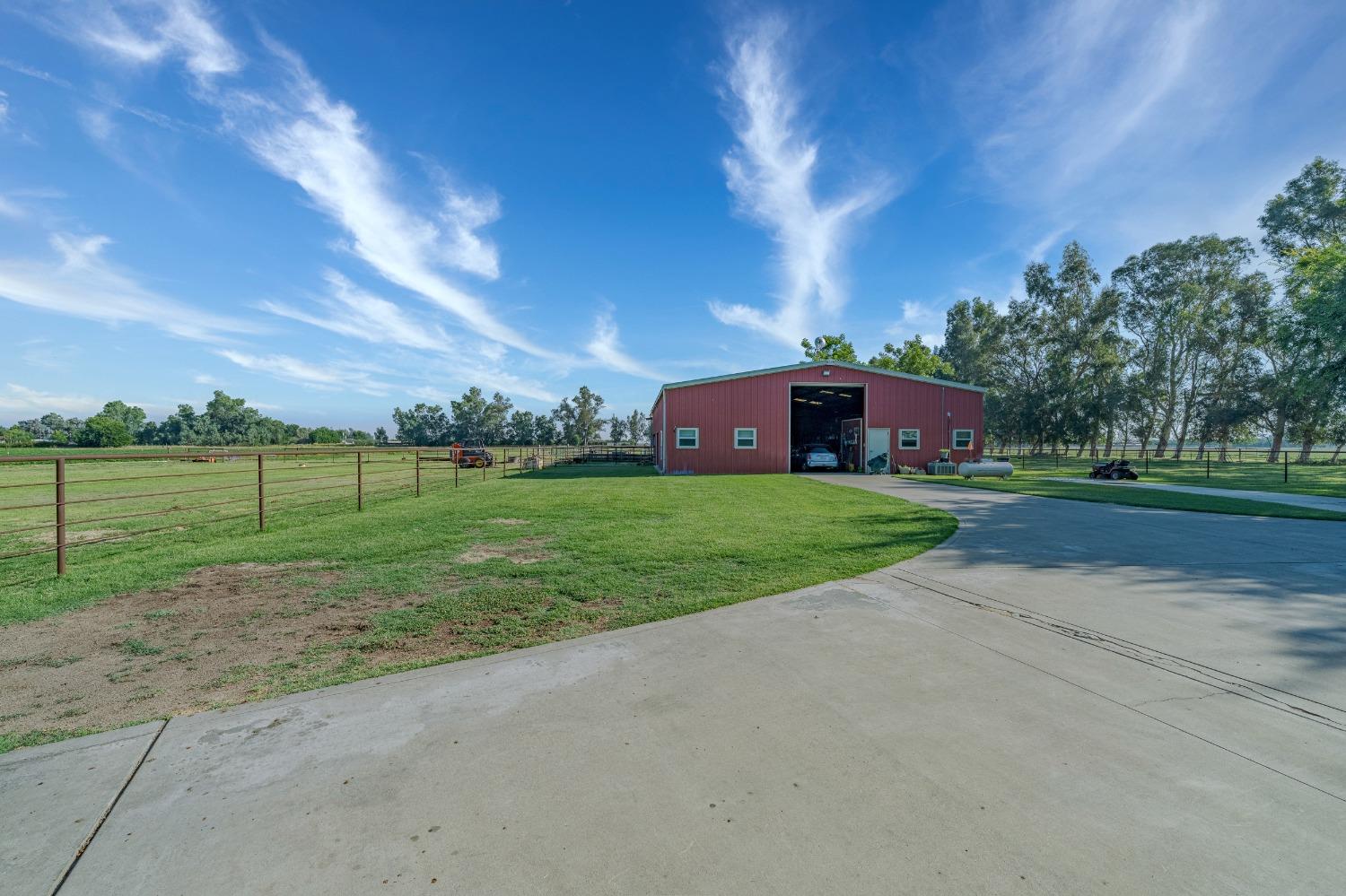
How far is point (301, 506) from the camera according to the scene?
11969 millimetres

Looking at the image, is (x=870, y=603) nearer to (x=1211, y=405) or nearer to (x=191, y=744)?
(x=191, y=744)

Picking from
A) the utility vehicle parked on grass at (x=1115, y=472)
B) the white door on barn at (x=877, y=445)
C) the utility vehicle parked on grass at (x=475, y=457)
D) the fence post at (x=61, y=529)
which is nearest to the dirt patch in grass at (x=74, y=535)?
the fence post at (x=61, y=529)

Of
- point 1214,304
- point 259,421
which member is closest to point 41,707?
point 1214,304

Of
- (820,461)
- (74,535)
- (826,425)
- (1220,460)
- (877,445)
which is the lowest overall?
(74,535)

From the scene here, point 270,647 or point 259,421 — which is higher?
point 259,421

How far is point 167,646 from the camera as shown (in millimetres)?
3871

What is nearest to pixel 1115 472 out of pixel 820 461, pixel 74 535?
pixel 820 461

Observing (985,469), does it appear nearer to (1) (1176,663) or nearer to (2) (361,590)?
(1) (1176,663)

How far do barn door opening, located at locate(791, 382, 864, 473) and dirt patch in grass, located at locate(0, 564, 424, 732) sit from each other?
68.4ft

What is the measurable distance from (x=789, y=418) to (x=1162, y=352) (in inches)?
1438

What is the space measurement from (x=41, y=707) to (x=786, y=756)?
4073 mm

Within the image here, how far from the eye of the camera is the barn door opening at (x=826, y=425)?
24.3 metres

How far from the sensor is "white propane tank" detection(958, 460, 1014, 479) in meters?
21.2

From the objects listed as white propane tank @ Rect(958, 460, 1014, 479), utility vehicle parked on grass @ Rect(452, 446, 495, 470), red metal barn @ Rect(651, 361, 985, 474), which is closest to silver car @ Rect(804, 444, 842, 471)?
red metal barn @ Rect(651, 361, 985, 474)
